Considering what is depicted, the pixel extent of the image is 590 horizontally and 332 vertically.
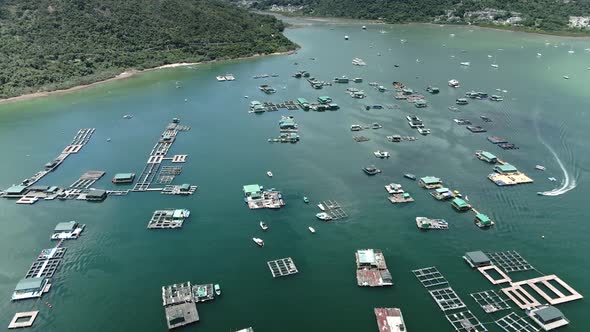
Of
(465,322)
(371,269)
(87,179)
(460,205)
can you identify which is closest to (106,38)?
(87,179)

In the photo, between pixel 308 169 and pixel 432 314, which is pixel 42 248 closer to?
pixel 308 169

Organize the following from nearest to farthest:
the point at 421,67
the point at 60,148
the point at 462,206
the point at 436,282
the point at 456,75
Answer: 1. the point at 436,282
2. the point at 462,206
3. the point at 60,148
4. the point at 456,75
5. the point at 421,67

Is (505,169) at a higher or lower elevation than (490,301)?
higher

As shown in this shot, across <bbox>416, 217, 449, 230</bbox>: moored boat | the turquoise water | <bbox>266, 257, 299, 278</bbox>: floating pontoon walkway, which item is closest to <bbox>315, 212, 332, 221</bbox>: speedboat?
the turquoise water

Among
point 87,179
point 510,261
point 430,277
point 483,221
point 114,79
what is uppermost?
point 114,79

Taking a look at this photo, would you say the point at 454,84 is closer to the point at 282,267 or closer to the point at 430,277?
the point at 430,277

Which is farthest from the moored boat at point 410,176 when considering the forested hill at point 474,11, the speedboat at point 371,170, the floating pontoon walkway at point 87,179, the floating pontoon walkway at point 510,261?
the forested hill at point 474,11

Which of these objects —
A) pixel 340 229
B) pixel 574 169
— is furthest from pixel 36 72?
pixel 574 169
